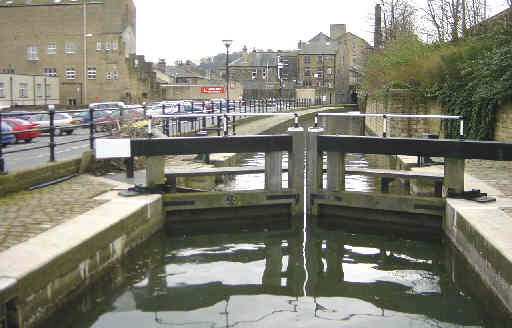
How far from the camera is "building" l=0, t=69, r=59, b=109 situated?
180 feet

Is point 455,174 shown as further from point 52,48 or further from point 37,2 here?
point 37,2

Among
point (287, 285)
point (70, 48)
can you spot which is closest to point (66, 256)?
point (287, 285)

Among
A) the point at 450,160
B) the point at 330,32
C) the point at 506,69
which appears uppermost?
the point at 330,32

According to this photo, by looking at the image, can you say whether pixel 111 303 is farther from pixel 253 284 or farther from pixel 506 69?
pixel 506 69

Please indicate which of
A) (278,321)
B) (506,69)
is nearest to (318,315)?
(278,321)

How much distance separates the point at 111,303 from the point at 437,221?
645 centimetres

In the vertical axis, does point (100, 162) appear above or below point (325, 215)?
above

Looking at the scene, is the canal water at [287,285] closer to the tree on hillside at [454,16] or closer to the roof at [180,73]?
the tree on hillside at [454,16]

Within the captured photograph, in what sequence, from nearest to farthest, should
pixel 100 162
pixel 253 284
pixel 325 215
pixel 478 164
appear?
1. pixel 253 284
2. pixel 325 215
3. pixel 100 162
4. pixel 478 164

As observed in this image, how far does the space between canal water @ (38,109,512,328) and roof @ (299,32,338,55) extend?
102 m

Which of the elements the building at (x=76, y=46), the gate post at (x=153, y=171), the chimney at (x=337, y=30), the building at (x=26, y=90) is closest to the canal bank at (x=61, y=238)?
the gate post at (x=153, y=171)

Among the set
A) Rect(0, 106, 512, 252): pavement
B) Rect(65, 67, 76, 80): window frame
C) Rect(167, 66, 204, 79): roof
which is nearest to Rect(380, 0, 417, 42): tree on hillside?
Rect(0, 106, 512, 252): pavement

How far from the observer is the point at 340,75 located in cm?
11119

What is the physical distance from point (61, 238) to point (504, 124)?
45.4ft
